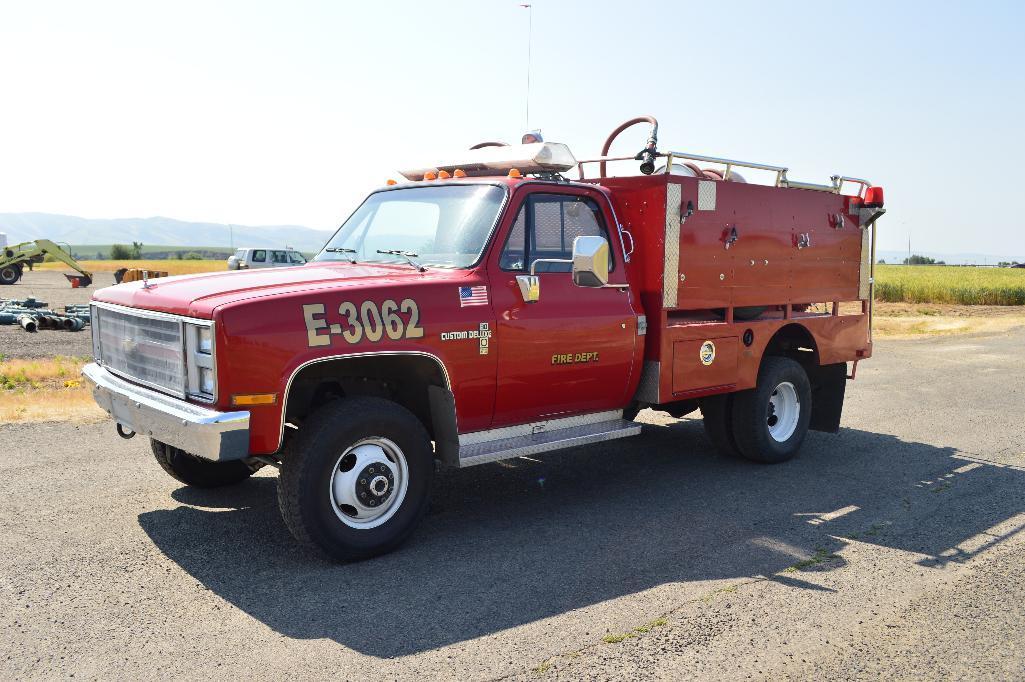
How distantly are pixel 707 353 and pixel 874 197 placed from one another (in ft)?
9.26

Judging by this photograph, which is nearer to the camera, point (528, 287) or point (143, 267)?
point (528, 287)

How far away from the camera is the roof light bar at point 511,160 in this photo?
6148 millimetres

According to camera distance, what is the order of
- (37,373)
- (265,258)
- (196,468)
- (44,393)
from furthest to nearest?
(265,258), (37,373), (44,393), (196,468)

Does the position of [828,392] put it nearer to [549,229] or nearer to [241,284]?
[549,229]

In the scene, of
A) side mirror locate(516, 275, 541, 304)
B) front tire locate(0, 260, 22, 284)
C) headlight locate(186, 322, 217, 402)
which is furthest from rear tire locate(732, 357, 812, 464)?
front tire locate(0, 260, 22, 284)

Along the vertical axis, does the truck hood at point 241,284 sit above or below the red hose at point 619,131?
below

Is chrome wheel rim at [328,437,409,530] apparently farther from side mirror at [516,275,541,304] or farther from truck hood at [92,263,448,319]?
side mirror at [516,275,541,304]

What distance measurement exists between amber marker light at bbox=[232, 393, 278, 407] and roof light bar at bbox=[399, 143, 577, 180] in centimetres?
254

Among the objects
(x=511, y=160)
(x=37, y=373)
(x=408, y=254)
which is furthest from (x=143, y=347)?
(x=37, y=373)

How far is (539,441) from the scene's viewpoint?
19.1ft

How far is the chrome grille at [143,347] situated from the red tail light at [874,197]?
21.1ft

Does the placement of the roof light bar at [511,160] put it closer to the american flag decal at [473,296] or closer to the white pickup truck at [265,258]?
the american flag decal at [473,296]

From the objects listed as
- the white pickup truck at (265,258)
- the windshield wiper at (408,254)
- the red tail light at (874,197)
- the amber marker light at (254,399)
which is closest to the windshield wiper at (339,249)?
the windshield wiper at (408,254)

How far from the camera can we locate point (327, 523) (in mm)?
4820
